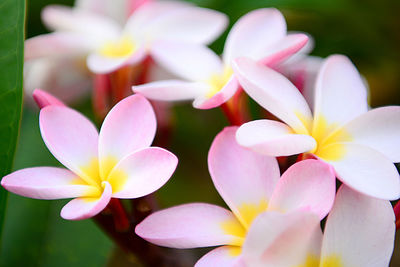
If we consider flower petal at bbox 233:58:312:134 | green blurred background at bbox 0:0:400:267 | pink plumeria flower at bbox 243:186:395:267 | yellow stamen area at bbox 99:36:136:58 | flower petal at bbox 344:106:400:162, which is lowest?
green blurred background at bbox 0:0:400:267

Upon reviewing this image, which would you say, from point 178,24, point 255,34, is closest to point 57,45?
point 178,24

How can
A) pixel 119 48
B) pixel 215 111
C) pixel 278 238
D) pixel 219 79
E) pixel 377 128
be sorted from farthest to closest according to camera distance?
pixel 215 111
pixel 119 48
pixel 219 79
pixel 377 128
pixel 278 238

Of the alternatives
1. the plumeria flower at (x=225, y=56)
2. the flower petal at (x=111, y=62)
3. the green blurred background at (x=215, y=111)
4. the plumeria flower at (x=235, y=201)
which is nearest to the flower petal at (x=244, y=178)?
the plumeria flower at (x=235, y=201)

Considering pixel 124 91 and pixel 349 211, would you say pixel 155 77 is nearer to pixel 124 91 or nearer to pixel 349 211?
pixel 124 91

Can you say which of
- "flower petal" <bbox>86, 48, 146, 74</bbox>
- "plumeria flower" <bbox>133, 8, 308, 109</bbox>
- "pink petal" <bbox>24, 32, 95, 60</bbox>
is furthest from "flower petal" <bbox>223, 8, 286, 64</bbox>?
"pink petal" <bbox>24, 32, 95, 60</bbox>

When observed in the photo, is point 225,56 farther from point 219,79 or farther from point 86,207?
point 86,207

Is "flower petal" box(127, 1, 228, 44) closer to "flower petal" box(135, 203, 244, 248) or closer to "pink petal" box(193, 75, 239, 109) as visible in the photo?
"pink petal" box(193, 75, 239, 109)

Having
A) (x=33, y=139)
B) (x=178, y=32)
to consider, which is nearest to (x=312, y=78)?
(x=178, y=32)
